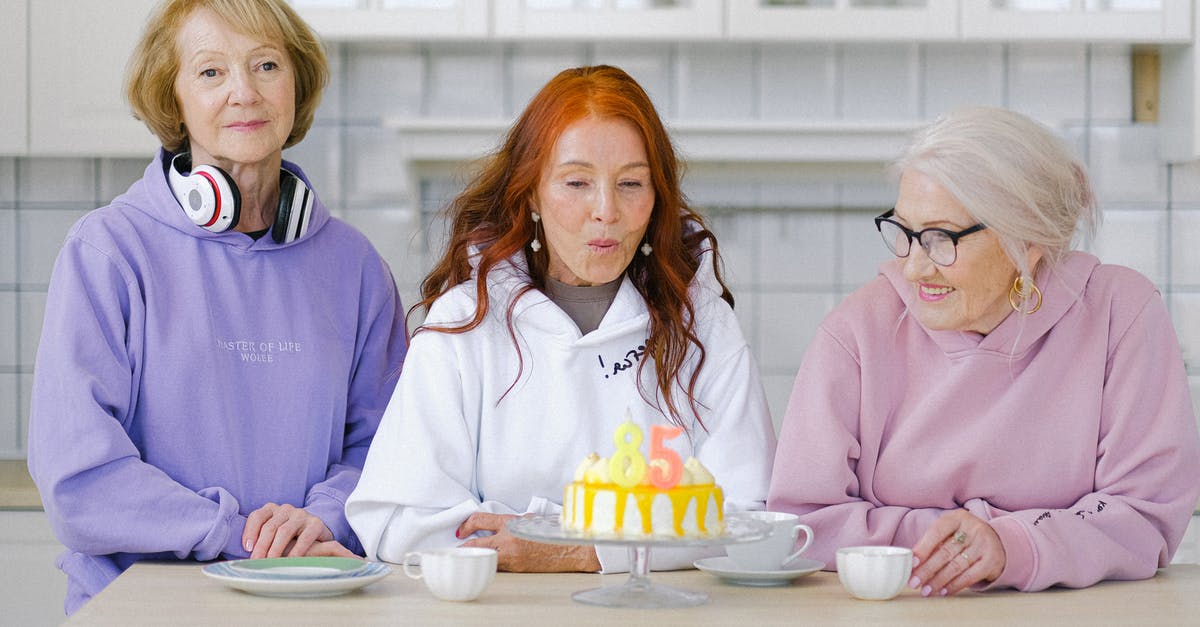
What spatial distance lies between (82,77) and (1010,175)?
6.61 ft

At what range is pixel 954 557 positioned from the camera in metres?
1.53

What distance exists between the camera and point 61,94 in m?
2.87

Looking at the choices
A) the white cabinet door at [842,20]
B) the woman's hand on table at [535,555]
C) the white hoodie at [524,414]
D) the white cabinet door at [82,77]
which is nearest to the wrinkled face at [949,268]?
the white hoodie at [524,414]

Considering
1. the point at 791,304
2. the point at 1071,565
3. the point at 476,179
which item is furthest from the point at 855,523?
the point at 791,304

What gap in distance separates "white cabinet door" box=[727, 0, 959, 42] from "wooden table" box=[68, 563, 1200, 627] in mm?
1441

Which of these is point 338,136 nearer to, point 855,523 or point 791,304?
point 791,304

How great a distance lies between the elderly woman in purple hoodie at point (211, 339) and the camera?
1736mm

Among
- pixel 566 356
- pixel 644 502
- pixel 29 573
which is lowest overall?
pixel 29 573

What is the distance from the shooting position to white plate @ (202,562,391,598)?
1.45 m

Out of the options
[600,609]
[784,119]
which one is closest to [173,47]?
[600,609]

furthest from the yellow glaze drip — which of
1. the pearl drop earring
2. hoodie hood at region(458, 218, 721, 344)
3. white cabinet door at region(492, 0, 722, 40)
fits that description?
white cabinet door at region(492, 0, 722, 40)

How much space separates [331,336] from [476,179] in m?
0.30

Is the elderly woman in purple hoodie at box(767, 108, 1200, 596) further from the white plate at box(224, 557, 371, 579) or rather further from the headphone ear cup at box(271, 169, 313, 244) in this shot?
the headphone ear cup at box(271, 169, 313, 244)

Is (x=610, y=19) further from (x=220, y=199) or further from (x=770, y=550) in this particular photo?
(x=770, y=550)
